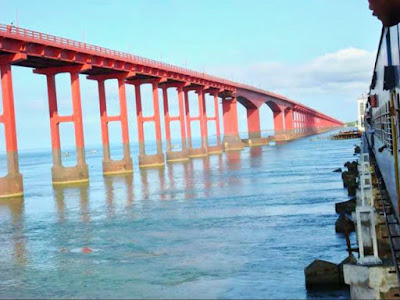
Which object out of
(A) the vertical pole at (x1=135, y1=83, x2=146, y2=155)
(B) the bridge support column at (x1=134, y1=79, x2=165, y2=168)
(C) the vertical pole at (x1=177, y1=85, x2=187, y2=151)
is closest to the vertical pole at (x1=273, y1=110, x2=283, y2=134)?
(C) the vertical pole at (x1=177, y1=85, x2=187, y2=151)

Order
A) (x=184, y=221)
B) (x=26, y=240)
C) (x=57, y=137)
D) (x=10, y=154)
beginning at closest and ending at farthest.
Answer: (x=26, y=240) → (x=184, y=221) → (x=10, y=154) → (x=57, y=137)

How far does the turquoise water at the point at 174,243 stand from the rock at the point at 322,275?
38 cm

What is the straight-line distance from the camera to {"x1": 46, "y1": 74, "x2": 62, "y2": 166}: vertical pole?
206ft

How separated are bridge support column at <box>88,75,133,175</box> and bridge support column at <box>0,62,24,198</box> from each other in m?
22.7

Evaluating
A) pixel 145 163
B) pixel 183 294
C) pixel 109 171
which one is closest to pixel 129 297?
pixel 183 294

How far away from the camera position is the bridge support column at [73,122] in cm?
6200

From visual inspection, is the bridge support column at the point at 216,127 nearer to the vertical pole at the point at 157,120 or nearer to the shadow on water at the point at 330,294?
the vertical pole at the point at 157,120

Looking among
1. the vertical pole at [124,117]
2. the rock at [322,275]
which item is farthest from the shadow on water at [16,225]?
the vertical pole at [124,117]

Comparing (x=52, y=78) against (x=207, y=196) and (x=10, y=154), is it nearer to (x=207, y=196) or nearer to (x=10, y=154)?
(x=10, y=154)

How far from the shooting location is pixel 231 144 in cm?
12938

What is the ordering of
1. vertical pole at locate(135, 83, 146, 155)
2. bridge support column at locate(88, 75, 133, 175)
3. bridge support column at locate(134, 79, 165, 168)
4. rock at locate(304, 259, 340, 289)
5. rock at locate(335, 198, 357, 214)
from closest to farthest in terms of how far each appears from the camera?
1. rock at locate(304, 259, 340, 289)
2. rock at locate(335, 198, 357, 214)
3. bridge support column at locate(88, 75, 133, 175)
4. vertical pole at locate(135, 83, 146, 155)
5. bridge support column at locate(134, 79, 165, 168)

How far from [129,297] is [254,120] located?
143 m

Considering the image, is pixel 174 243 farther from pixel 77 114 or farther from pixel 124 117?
pixel 124 117

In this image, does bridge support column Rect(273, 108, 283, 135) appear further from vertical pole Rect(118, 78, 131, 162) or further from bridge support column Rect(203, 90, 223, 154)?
vertical pole Rect(118, 78, 131, 162)
